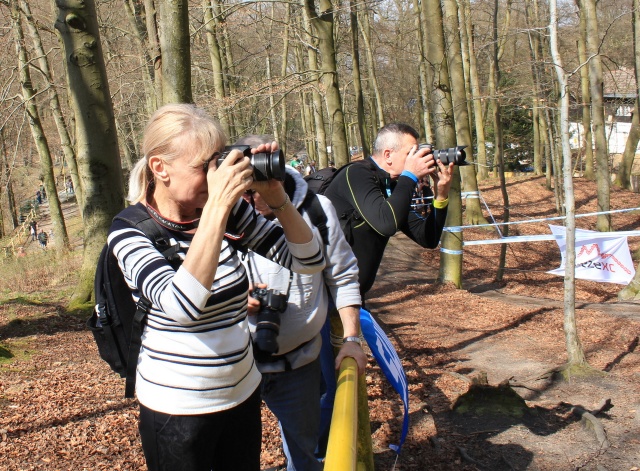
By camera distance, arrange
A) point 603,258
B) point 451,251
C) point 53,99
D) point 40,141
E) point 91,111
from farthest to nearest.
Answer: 1. point 40,141
2. point 53,99
3. point 451,251
4. point 603,258
5. point 91,111

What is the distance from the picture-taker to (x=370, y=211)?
3588mm

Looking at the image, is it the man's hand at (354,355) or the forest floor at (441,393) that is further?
the forest floor at (441,393)

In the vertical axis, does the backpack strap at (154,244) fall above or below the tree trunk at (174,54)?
below

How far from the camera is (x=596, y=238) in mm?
12852

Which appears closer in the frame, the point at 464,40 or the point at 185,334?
the point at 185,334

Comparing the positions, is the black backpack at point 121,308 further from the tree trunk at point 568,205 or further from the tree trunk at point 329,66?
the tree trunk at point 329,66

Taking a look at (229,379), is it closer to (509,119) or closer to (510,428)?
(510,428)

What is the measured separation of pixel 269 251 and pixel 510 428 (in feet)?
11.2

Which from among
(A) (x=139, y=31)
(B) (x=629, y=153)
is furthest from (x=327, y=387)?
(B) (x=629, y=153)

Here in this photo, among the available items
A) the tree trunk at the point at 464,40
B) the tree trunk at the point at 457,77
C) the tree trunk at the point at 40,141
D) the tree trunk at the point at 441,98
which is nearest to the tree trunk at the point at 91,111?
the tree trunk at the point at 441,98

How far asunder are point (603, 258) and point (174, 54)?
933 centimetres

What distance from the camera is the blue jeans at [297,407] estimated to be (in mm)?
2986

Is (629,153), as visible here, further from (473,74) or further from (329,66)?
(329,66)

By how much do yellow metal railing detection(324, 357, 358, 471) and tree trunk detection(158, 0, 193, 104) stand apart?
576 cm
